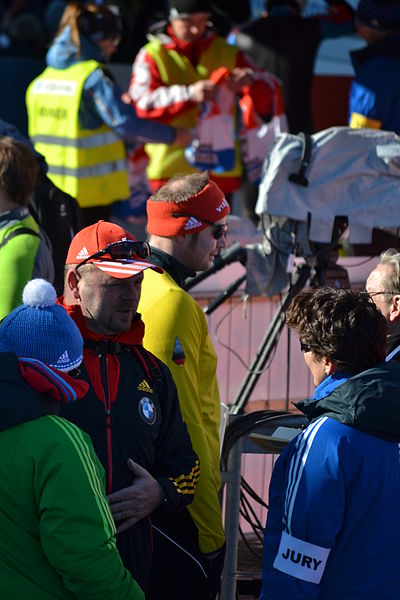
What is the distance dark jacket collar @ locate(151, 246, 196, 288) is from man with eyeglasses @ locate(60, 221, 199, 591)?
478 mm

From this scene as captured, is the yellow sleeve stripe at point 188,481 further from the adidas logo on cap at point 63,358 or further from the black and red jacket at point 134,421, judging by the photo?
the adidas logo on cap at point 63,358

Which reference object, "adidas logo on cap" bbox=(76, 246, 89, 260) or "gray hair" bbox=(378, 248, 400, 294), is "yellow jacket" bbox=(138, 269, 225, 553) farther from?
"gray hair" bbox=(378, 248, 400, 294)

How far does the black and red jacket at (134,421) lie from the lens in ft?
10.7

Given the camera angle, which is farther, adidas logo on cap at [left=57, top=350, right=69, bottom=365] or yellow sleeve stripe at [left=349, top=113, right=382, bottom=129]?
yellow sleeve stripe at [left=349, top=113, right=382, bottom=129]

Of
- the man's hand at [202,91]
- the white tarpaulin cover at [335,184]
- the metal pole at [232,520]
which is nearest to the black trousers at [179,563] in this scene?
the metal pole at [232,520]

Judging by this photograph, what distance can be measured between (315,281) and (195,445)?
67.0 inches

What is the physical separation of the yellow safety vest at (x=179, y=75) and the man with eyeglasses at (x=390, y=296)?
13.2ft

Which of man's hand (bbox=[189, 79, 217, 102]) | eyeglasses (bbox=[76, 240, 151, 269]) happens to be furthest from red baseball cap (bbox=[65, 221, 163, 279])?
man's hand (bbox=[189, 79, 217, 102])

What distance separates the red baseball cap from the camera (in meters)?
3.44

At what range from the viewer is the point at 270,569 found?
3.04 meters

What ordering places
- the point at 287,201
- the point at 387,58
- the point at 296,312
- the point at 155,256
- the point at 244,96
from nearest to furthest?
the point at 296,312, the point at 155,256, the point at 287,201, the point at 387,58, the point at 244,96

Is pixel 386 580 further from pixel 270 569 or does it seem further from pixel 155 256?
pixel 155 256

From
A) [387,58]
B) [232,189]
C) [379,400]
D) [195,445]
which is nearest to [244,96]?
[232,189]

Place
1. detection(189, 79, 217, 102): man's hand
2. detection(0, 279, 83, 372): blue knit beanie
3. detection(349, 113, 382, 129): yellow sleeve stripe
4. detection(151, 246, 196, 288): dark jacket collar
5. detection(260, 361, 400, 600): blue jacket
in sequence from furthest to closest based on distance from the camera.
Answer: detection(189, 79, 217, 102): man's hand
detection(349, 113, 382, 129): yellow sleeve stripe
detection(151, 246, 196, 288): dark jacket collar
detection(260, 361, 400, 600): blue jacket
detection(0, 279, 83, 372): blue knit beanie
